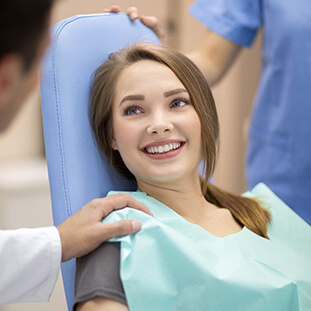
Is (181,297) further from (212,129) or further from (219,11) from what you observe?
(219,11)

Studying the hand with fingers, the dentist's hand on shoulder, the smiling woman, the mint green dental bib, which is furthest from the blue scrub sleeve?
the dentist's hand on shoulder

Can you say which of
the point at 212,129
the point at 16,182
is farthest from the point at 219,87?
the point at 212,129

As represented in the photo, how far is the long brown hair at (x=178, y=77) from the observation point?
3.96 feet

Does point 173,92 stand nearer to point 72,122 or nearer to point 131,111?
point 131,111

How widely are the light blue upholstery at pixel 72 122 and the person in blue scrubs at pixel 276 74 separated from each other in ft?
0.86

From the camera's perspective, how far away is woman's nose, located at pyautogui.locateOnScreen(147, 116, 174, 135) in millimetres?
1119

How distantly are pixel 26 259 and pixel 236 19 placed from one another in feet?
3.31

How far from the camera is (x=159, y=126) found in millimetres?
1120

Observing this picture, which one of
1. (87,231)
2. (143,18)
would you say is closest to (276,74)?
(143,18)

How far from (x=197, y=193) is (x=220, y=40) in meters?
0.60

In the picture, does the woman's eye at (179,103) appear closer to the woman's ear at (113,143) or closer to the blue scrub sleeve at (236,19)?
the woman's ear at (113,143)

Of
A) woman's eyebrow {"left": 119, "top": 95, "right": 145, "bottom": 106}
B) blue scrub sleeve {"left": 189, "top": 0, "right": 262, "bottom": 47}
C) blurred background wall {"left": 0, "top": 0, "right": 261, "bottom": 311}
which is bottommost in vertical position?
blurred background wall {"left": 0, "top": 0, "right": 261, "bottom": 311}

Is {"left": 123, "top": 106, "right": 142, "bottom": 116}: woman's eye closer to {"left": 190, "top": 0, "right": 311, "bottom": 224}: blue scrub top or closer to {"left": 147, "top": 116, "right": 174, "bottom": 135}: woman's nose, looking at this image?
{"left": 147, "top": 116, "right": 174, "bottom": 135}: woman's nose

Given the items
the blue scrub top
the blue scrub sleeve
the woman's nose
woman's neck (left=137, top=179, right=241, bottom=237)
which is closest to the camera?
the woman's nose
